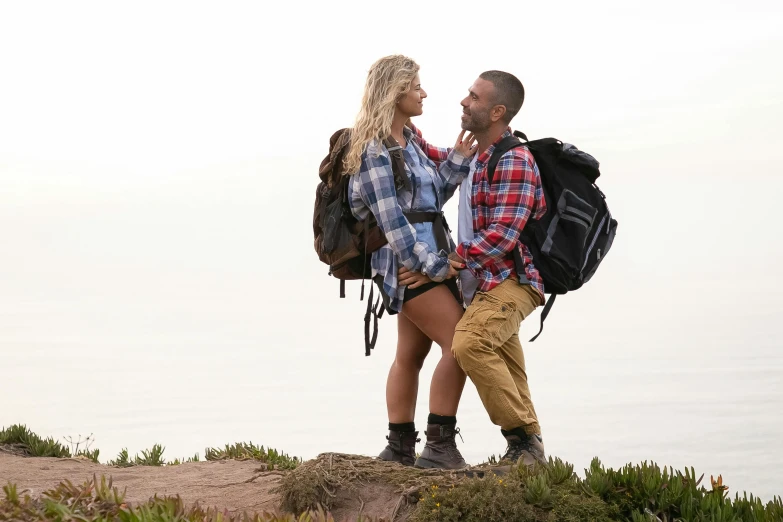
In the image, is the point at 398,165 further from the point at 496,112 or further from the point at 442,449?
the point at 442,449

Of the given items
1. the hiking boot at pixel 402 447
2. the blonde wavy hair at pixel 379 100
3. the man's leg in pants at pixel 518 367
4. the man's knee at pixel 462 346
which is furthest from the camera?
the hiking boot at pixel 402 447

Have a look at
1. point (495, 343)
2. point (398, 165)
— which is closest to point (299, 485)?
point (495, 343)

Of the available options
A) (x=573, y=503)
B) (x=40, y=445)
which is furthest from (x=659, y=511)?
(x=40, y=445)

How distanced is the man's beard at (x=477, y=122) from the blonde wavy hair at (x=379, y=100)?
0.47m

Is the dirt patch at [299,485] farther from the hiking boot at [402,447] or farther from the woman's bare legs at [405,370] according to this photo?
the woman's bare legs at [405,370]

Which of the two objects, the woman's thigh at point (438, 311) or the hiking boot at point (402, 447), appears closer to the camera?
the woman's thigh at point (438, 311)

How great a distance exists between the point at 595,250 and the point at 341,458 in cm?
243

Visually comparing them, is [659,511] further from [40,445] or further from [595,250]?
[40,445]

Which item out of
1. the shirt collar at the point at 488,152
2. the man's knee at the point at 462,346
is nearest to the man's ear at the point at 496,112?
the shirt collar at the point at 488,152

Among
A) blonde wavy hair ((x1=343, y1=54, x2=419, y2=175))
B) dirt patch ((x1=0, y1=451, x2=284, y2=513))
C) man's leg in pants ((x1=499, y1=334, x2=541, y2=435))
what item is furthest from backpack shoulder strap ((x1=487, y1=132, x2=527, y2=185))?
dirt patch ((x1=0, y1=451, x2=284, y2=513))

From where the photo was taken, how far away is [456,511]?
6.27 m

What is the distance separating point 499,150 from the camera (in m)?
6.75

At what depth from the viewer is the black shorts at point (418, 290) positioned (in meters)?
6.75

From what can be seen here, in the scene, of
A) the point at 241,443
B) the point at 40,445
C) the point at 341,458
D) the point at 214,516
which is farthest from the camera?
the point at 40,445
